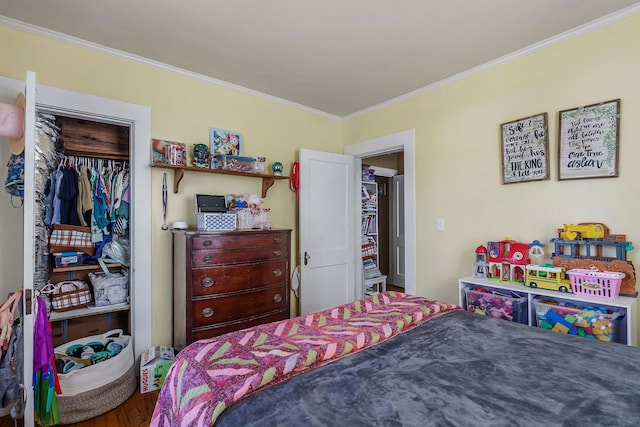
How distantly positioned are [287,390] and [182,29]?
2.27 m

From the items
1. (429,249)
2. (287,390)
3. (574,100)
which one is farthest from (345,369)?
(574,100)

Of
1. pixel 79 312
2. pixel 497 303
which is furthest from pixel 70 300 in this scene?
pixel 497 303

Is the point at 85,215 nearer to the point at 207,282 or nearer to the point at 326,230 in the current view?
the point at 207,282

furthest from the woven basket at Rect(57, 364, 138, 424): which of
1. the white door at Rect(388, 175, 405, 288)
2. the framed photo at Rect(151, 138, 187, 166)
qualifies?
the white door at Rect(388, 175, 405, 288)

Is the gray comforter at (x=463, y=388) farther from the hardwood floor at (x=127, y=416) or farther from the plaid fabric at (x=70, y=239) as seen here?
the plaid fabric at (x=70, y=239)

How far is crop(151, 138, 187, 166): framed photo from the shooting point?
8.39 feet

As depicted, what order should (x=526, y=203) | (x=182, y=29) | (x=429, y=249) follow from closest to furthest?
(x=182, y=29), (x=526, y=203), (x=429, y=249)

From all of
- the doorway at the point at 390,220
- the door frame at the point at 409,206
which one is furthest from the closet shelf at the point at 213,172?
the doorway at the point at 390,220

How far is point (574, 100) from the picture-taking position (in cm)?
216

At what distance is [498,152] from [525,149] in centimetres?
20

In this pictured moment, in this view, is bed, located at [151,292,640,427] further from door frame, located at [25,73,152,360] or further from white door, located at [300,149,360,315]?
white door, located at [300,149,360,315]

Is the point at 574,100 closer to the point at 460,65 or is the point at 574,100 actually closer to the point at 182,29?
the point at 460,65

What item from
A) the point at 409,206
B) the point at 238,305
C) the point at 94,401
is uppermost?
the point at 409,206

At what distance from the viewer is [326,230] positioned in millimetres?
3496
